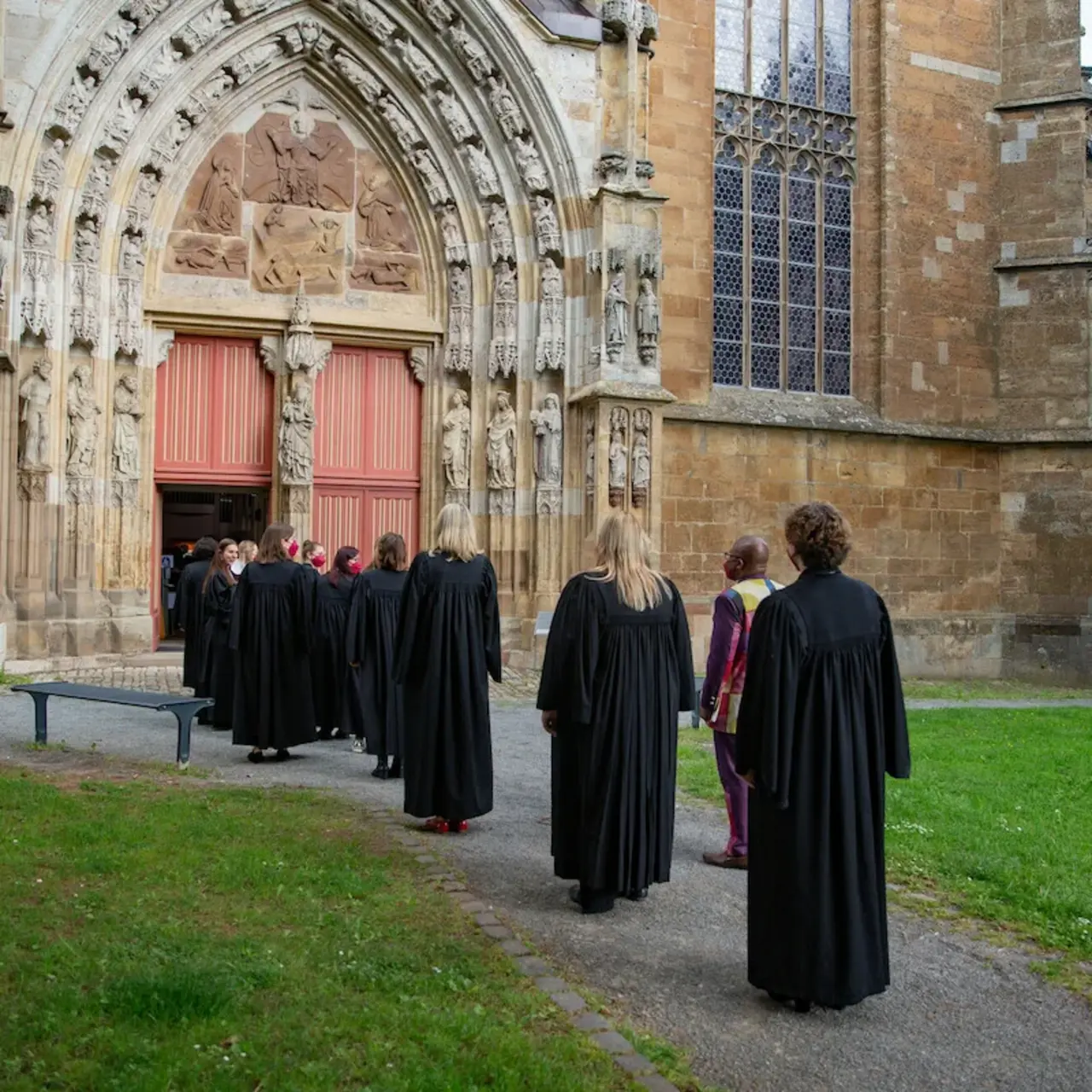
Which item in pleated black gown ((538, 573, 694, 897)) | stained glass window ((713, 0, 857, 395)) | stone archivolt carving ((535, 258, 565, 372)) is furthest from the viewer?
stained glass window ((713, 0, 857, 395))

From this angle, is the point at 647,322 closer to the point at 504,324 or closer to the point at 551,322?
the point at 551,322

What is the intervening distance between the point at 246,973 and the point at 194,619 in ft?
25.6

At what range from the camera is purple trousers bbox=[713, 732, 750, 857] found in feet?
22.2

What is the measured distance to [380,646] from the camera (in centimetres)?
936

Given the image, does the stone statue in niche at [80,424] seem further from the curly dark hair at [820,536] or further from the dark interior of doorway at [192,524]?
the curly dark hair at [820,536]

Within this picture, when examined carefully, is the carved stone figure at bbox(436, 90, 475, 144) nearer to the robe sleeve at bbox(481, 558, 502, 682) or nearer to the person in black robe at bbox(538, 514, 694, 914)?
the robe sleeve at bbox(481, 558, 502, 682)

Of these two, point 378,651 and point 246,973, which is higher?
point 378,651

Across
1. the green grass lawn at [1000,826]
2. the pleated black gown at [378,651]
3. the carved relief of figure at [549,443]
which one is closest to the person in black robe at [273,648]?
the pleated black gown at [378,651]

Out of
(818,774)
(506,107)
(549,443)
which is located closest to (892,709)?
(818,774)

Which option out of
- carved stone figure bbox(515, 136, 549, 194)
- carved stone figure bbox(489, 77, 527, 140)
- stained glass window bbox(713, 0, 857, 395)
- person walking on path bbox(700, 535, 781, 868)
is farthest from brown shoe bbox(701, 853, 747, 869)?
stained glass window bbox(713, 0, 857, 395)

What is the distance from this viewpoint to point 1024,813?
26.3 feet

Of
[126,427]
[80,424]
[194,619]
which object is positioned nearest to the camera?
[194,619]

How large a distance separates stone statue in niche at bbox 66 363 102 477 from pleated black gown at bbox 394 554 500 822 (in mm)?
8564

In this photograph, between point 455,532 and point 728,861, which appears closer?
point 728,861
